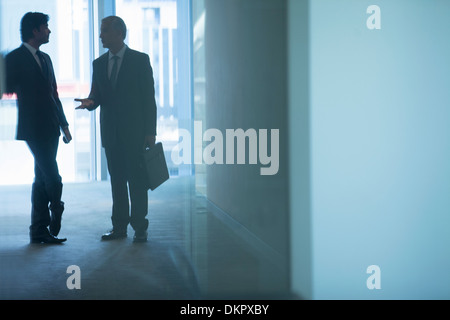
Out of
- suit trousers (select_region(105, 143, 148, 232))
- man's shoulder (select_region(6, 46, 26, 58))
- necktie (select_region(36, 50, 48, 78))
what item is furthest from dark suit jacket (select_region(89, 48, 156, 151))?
man's shoulder (select_region(6, 46, 26, 58))

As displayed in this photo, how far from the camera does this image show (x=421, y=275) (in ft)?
7.66

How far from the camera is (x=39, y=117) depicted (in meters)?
2.70

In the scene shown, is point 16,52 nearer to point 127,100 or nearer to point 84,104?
point 84,104

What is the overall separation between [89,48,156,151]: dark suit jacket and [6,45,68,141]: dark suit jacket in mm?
187

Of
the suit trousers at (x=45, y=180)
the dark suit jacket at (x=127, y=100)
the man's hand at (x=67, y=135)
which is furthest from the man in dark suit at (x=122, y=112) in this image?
the suit trousers at (x=45, y=180)

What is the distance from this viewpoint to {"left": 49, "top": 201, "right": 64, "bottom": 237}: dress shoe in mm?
2662

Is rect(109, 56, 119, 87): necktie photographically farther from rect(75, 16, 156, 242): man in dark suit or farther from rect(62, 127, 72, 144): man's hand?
rect(62, 127, 72, 144): man's hand

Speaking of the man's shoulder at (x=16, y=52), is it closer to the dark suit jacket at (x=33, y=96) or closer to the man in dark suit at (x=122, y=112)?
the dark suit jacket at (x=33, y=96)

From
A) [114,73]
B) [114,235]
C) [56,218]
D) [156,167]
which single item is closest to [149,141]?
[156,167]

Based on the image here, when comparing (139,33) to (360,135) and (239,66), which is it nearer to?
(239,66)

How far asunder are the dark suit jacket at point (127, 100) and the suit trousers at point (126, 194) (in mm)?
109
